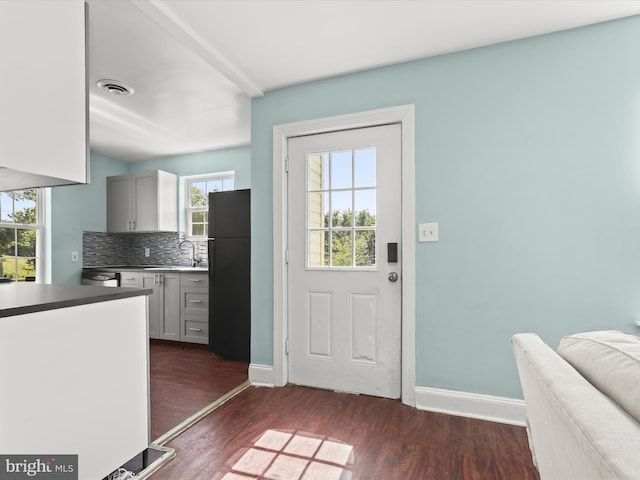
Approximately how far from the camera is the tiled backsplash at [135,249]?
4.85 m

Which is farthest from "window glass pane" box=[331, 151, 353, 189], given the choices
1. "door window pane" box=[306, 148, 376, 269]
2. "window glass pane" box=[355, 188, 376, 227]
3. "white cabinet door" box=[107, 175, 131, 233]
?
"white cabinet door" box=[107, 175, 131, 233]

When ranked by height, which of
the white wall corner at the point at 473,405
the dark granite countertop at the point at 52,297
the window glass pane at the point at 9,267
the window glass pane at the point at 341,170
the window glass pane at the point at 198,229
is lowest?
the white wall corner at the point at 473,405

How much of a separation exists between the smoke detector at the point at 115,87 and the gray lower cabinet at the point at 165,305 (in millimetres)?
2051

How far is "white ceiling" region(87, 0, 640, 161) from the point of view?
196cm

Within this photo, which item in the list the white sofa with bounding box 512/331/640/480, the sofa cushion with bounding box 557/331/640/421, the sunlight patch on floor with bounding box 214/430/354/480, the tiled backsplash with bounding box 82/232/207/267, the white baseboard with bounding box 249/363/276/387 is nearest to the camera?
the white sofa with bounding box 512/331/640/480

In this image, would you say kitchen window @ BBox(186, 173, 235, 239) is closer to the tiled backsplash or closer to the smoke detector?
the tiled backsplash

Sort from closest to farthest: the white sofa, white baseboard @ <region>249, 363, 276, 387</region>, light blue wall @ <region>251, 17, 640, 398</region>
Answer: the white sofa, light blue wall @ <region>251, 17, 640, 398</region>, white baseboard @ <region>249, 363, 276, 387</region>

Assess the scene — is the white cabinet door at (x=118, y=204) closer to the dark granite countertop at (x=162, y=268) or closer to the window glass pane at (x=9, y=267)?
the dark granite countertop at (x=162, y=268)

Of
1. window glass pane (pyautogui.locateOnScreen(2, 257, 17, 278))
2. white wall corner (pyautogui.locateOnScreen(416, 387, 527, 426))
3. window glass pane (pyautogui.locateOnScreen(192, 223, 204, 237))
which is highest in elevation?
window glass pane (pyautogui.locateOnScreen(192, 223, 204, 237))

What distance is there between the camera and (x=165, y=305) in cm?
429

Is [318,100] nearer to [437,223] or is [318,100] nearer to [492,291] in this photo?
[437,223]

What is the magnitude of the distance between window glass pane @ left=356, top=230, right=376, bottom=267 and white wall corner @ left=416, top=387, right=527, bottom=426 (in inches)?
36.4

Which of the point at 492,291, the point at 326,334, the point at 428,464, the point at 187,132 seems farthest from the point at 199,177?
the point at 428,464

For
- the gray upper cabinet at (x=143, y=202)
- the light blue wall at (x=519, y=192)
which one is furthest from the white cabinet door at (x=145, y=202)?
the light blue wall at (x=519, y=192)
